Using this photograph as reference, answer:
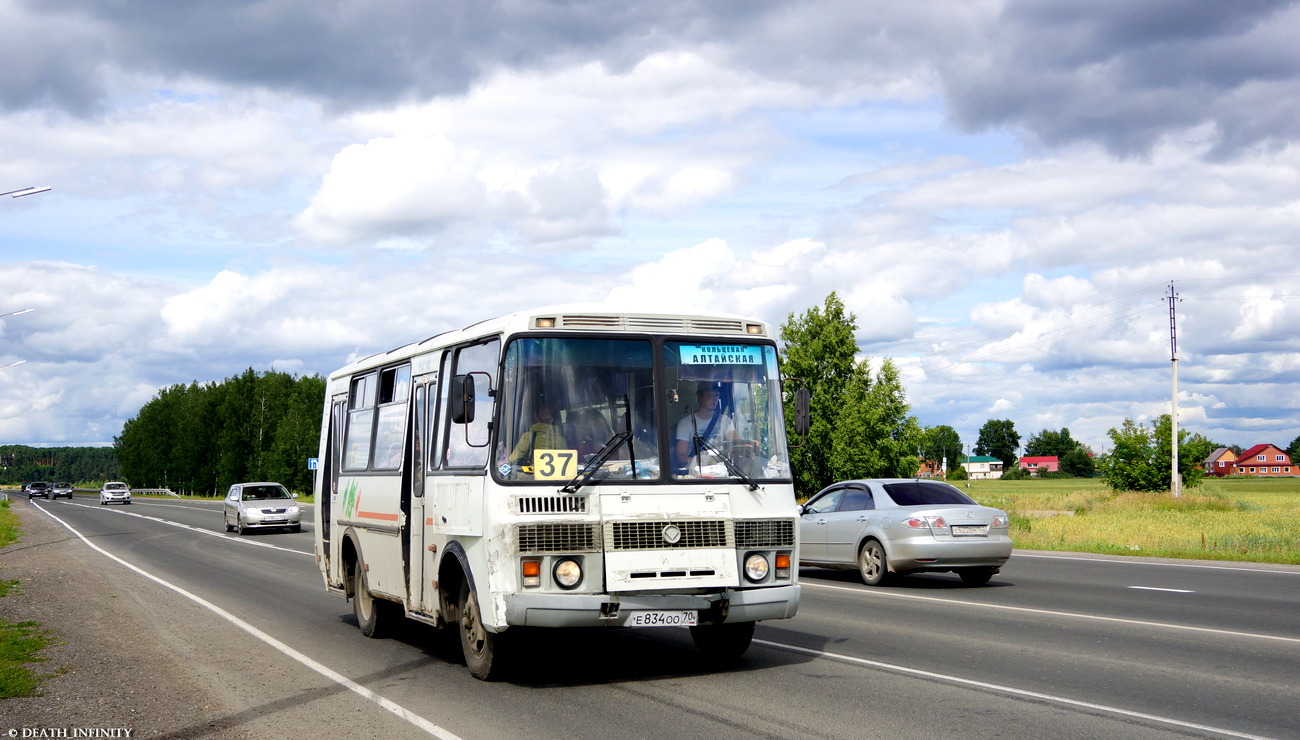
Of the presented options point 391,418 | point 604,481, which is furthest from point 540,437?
point 391,418

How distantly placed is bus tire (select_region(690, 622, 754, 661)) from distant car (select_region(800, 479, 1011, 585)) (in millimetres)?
6482

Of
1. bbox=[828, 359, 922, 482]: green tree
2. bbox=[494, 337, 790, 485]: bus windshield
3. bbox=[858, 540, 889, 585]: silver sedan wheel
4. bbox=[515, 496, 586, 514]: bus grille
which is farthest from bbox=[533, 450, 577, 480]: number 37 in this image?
bbox=[828, 359, 922, 482]: green tree

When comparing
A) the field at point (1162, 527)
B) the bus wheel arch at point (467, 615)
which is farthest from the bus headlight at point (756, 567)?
the field at point (1162, 527)

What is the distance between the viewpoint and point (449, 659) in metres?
10.2

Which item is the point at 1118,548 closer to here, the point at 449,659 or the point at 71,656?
the point at 449,659

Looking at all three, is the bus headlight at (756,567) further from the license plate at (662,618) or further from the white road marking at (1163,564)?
the white road marking at (1163,564)

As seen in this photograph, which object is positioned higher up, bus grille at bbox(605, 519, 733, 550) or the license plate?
bus grille at bbox(605, 519, 733, 550)

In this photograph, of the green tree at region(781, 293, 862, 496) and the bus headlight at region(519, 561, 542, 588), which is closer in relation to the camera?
the bus headlight at region(519, 561, 542, 588)

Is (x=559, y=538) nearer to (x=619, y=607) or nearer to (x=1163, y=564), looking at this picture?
(x=619, y=607)

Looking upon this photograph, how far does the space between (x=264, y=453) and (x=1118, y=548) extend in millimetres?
101724

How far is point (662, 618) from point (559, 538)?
948 mm

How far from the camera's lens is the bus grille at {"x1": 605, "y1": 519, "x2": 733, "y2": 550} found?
826 centimetres

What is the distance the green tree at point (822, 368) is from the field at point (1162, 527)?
13613mm

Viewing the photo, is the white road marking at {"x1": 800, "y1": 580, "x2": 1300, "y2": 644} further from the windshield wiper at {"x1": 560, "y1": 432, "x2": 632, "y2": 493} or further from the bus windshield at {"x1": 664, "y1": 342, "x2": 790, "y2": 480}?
the windshield wiper at {"x1": 560, "y1": 432, "x2": 632, "y2": 493}
